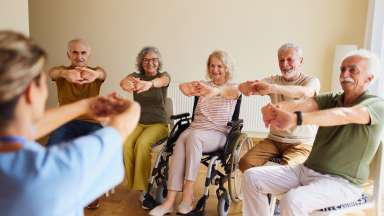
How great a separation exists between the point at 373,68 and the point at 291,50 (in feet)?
2.25

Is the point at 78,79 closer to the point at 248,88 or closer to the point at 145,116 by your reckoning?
the point at 145,116

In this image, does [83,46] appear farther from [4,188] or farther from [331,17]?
[331,17]

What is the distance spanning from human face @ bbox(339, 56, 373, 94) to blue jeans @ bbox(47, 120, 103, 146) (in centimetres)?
153

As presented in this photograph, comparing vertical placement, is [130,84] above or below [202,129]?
above

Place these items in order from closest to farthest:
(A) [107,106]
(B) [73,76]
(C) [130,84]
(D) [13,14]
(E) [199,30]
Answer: (A) [107,106], (B) [73,76], (C) [130,84], (D) [13,14], (E) [199,30]

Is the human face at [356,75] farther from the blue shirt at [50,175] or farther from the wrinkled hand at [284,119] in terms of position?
the blue shirt at [50,175]

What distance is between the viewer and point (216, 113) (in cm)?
280

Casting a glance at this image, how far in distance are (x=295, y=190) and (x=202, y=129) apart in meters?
1.02

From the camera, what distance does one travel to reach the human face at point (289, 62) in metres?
2.54

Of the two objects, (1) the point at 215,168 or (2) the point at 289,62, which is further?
(1) the point at 215,168

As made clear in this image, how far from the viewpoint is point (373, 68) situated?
6.34ft

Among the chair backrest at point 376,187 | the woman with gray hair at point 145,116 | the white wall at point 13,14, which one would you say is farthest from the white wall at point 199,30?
the chair backrest at point 376,187

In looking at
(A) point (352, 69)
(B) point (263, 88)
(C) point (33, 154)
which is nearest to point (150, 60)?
(B) point (263, 88)

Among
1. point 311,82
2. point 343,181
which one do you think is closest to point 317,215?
point 343,181
